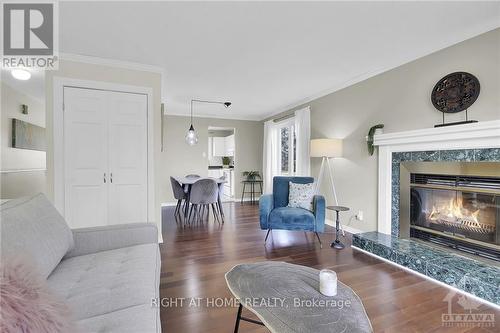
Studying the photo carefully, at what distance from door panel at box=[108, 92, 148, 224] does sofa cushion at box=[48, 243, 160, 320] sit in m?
1.55

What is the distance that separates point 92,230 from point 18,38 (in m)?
2.20

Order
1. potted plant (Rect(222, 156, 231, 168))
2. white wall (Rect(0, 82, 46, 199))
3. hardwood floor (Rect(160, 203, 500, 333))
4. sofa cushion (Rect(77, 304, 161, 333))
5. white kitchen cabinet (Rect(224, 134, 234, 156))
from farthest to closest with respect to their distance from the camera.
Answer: potted plant (Rect(222, 156, 231, 168)) < white kitchen cabinet (Rect(224, 134, 234, 156)) < white wall (Rect(0, 82, 46, 199)) < hardwood floor (Rect(160, 203, 500, 333)) < sofa cushion (Rect(77, 304, 161, 333))

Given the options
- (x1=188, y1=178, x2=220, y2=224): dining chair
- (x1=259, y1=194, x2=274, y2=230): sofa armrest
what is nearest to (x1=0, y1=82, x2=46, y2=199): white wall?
(x1=188, y1=178, x2=220, y2=224): dining chair

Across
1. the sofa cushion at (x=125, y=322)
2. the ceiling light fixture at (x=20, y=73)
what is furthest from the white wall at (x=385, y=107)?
the ceiling light fixture at (x=20, y=73)

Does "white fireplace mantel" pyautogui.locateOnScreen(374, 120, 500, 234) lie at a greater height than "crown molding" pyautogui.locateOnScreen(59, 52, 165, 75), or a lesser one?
lesser

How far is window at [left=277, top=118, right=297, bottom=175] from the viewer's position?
541 centimetres

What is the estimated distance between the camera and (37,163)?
16.6ft

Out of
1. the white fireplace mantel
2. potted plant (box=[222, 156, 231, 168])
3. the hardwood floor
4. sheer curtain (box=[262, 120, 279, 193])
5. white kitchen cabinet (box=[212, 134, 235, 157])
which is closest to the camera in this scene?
the hardwood floor

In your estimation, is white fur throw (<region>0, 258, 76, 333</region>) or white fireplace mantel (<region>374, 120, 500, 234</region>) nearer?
white fur throw (<region>0, 258, 76, 333</region>)

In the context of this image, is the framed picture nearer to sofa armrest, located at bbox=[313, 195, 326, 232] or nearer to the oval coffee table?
the oval coffee table

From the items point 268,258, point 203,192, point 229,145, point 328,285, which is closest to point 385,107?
point 268,258

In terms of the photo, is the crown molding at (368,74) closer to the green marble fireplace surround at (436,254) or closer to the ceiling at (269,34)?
the ceiling at (269,34)

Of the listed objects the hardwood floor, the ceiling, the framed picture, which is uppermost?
the ceiling

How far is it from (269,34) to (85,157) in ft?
8.58
